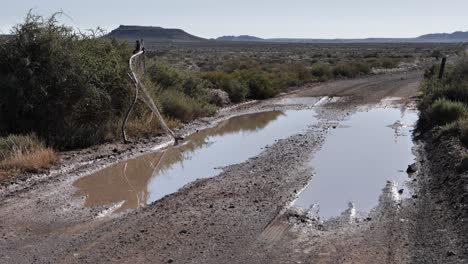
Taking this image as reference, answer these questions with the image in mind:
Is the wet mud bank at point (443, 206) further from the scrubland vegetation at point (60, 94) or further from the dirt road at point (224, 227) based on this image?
the scrubland vegetation at point (60, 94)

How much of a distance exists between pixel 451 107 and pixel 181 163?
8.61 meters

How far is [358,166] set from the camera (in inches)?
578

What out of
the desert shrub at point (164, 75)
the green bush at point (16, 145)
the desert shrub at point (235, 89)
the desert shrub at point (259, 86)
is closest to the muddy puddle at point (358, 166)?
the green bush at point (16, 145)

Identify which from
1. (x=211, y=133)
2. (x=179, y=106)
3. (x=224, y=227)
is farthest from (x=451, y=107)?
(x=224, y=227)

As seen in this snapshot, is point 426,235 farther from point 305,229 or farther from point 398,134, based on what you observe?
point 398,134

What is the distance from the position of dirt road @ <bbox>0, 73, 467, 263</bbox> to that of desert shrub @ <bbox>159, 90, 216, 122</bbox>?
8.34 m

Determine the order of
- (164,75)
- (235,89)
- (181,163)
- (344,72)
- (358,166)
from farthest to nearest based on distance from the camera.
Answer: (344,72) < (235,89) < (164,75) < (181,163) < (358,166)

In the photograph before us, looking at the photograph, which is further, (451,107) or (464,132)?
(451,107)

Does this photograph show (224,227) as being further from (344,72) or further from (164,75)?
(344,72)

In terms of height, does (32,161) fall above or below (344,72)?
above

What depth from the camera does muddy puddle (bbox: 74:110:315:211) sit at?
12.1 m

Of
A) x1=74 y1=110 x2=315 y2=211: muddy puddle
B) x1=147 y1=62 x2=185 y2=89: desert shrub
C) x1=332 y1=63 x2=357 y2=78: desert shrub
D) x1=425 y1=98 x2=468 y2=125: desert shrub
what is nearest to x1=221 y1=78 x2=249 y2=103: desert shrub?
x1=147 y1=62 x2=185 y2=89: desert shrub

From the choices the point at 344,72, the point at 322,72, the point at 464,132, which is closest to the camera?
the point at 464,132

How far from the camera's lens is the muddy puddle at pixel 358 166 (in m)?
11.1
